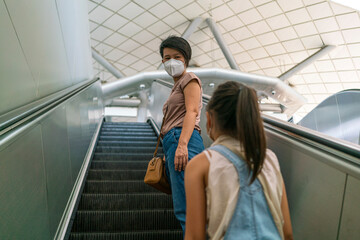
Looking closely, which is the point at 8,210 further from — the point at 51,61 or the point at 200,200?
the point at 51,61

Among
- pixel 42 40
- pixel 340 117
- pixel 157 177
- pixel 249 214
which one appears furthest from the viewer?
pixel 340 117

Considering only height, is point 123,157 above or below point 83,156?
below

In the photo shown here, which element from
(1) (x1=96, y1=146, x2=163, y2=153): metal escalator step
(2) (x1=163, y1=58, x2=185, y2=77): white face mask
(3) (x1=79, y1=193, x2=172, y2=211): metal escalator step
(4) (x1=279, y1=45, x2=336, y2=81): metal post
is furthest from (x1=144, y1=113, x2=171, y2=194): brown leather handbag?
(4) (x1=279, y1=45, x2=336, y2=81): metal post

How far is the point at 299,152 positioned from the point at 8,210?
1.64 m

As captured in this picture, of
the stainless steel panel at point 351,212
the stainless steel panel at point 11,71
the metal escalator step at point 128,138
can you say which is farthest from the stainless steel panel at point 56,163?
the metal escalator step at point 128,138

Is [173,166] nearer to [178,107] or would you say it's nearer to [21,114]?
[178,107]

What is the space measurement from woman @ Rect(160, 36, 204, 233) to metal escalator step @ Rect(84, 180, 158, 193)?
157 cm

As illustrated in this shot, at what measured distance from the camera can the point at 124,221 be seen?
2543mm

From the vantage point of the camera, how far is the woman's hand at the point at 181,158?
1.45 meters

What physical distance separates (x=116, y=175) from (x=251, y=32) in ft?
46.2

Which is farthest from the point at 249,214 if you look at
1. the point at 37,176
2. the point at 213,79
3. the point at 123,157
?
the point at 213,79

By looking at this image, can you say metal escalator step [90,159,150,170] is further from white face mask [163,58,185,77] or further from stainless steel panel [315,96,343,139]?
stainless steel panel [315,96,343,139]

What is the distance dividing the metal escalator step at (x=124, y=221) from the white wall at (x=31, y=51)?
1.24 meters

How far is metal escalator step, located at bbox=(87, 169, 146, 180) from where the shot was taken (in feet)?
11.6
